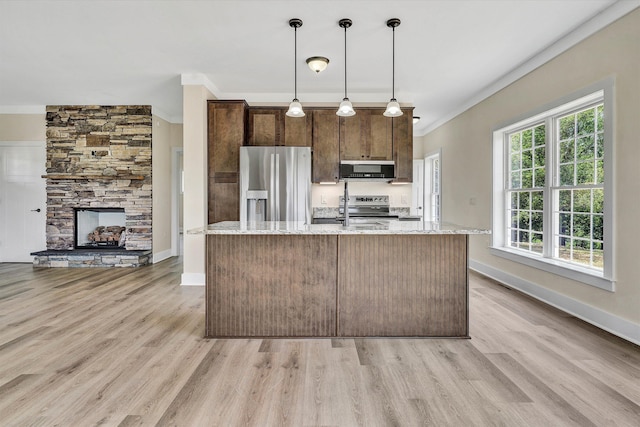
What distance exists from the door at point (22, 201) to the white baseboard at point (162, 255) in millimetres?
1840

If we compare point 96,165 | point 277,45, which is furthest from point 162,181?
point 277,45

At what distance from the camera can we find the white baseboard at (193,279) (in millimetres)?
4578

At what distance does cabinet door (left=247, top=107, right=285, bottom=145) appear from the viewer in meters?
5.07

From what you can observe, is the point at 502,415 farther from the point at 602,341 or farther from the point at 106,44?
the point at 106,44

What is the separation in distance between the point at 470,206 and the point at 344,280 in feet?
11.6

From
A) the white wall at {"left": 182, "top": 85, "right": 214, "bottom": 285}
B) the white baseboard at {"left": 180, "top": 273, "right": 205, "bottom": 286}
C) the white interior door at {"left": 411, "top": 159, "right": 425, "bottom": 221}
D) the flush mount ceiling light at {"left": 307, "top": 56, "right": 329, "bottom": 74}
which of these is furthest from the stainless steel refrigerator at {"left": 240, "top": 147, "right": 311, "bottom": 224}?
the white interior door at {"left": 411, "top": 159, "right": 425, "bottom": 221}

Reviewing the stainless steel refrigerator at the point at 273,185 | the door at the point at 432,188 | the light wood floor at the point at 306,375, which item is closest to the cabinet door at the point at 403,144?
the stainless steel refrigerator at the point at 273,185


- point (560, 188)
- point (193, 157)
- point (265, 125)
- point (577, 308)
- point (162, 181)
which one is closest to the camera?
point (577, 308)

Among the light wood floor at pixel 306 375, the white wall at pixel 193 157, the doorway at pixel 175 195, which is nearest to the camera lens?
the light wood floor at pixel 306 375

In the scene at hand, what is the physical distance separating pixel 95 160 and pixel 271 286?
4837 mm

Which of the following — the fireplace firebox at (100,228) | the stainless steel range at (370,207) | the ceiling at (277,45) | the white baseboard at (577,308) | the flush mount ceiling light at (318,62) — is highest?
the ceiling at (277,45)

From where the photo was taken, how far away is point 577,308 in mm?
3281

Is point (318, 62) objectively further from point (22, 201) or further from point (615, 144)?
point (22, 201)

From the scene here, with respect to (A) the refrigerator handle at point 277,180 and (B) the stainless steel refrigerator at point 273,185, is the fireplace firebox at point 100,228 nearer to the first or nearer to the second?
(B) the stainless steel refrigerator at point 273,185
